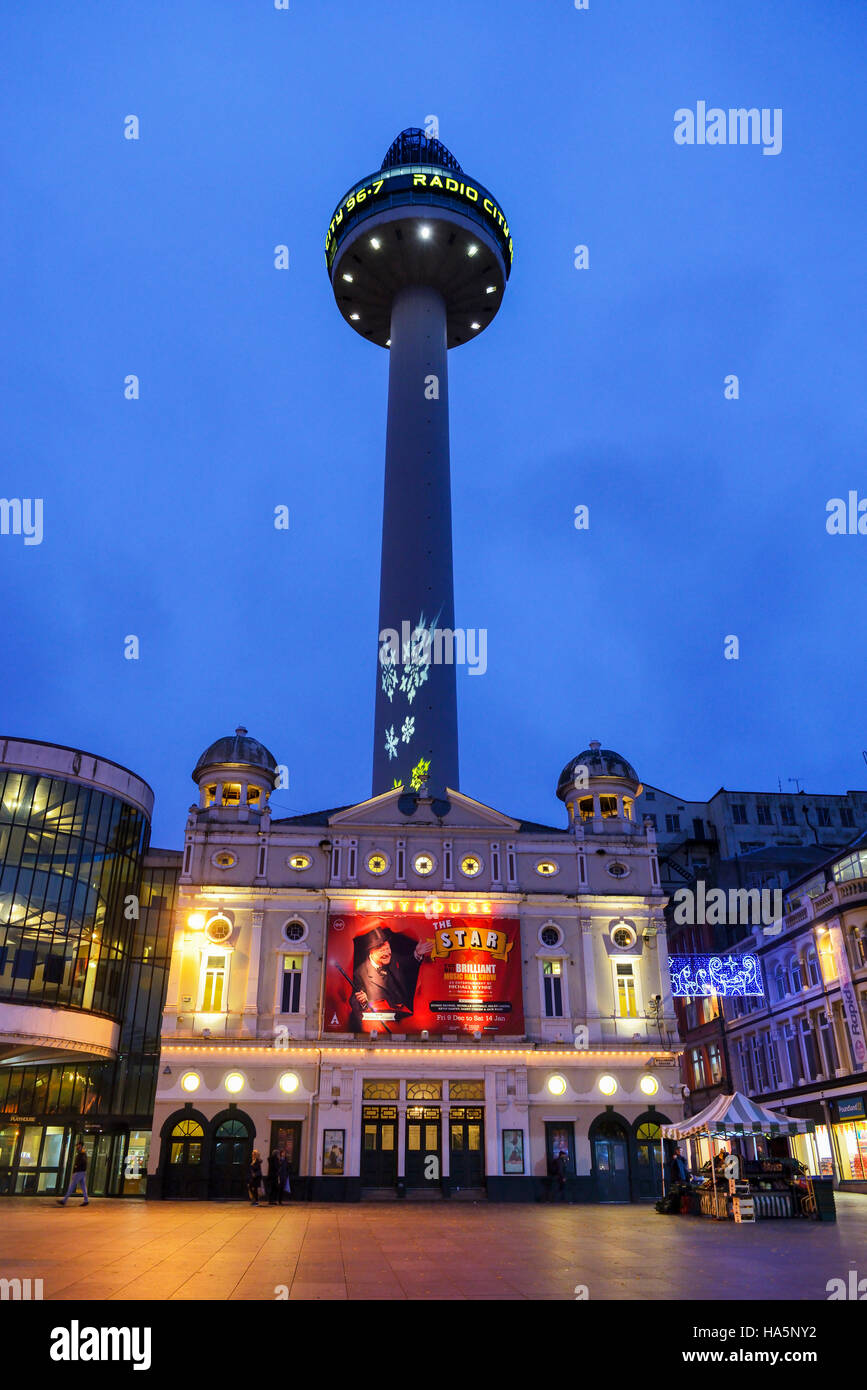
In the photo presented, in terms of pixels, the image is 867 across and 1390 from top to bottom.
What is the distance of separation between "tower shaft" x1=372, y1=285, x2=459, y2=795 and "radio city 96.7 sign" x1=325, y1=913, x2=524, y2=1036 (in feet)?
37.7

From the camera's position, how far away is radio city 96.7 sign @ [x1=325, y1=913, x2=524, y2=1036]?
4303 cm

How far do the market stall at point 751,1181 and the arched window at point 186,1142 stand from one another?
814 inches

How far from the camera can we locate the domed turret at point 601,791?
5006 centimetres

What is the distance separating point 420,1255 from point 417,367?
205 ft

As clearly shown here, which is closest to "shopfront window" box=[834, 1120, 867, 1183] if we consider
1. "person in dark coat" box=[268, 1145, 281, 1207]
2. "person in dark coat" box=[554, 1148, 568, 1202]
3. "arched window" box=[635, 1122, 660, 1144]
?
"arched window" box=[635, 1122, 660, 1144]

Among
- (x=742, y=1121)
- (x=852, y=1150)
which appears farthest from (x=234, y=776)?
(x=852, y=1150)

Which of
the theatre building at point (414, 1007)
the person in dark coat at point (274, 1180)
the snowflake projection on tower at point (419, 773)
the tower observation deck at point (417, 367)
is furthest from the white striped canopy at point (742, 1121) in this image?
the tower observation deck at point (417, 367)

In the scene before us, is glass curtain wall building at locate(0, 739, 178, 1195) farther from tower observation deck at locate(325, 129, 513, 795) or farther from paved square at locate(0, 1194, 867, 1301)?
tower observation deck at locate(325, 129, 513, 795)

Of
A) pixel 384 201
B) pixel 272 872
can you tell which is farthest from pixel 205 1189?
pixel 384 201

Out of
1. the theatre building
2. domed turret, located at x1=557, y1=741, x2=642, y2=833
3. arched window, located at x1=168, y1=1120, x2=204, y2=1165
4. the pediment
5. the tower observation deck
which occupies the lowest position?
arched window, located at x1=168, y1=1120, x2=204, y2=1165

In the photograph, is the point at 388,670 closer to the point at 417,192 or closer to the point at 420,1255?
the point at 417,192

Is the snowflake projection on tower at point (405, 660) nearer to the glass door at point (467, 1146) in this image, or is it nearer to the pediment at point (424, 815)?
the pediment at point (424, 815)
